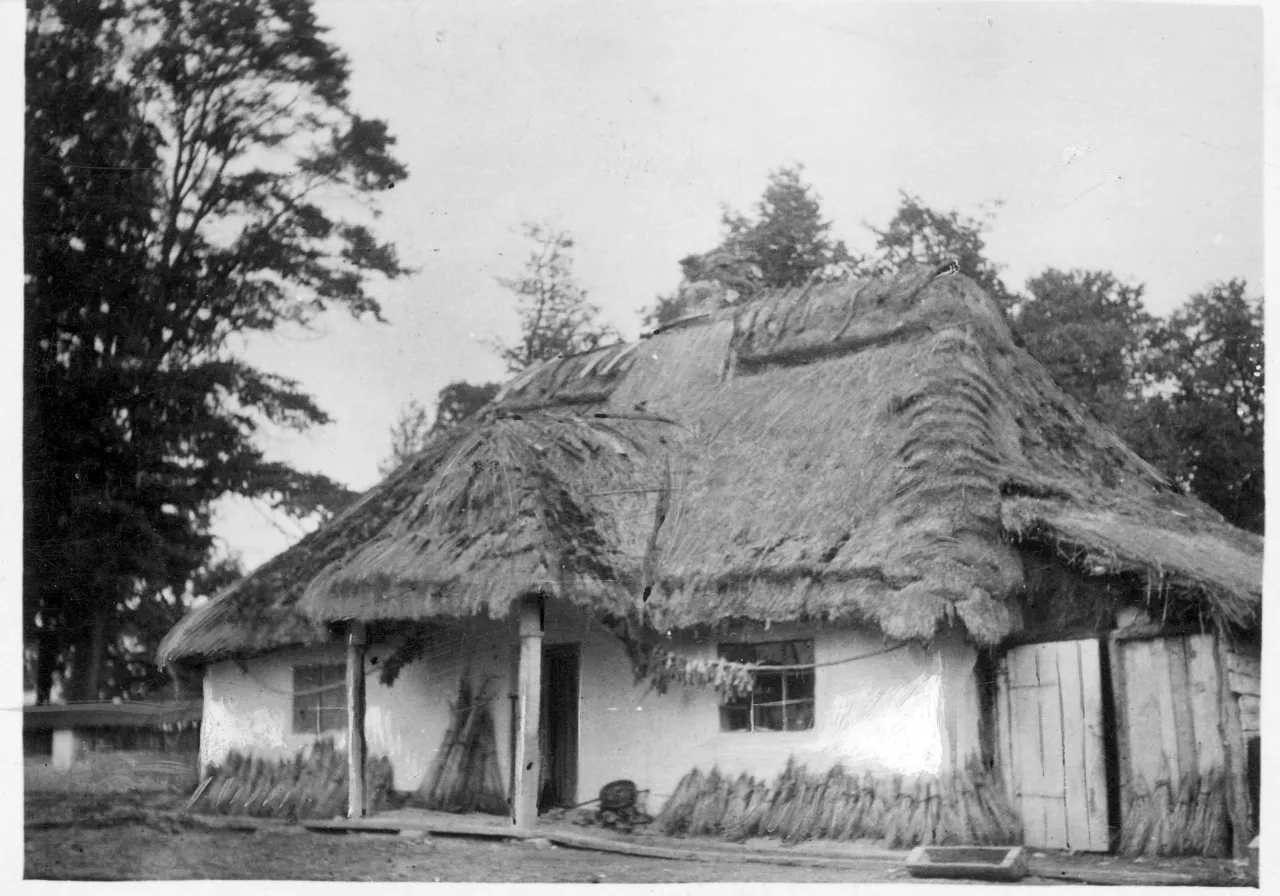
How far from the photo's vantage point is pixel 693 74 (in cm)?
A: 1111

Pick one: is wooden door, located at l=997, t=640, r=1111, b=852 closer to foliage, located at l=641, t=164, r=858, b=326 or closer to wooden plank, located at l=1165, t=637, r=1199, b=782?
wooden plank, located at l=1165, t=637, r=1199, b=782

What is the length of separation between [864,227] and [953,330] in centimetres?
327

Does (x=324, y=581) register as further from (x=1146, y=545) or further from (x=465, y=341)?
(x=1146, y=545)

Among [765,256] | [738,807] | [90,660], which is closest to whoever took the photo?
[738,807]

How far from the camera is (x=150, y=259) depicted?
12461mm

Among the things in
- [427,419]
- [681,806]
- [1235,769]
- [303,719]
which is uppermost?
[427,419]

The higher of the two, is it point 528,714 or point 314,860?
point 528,714

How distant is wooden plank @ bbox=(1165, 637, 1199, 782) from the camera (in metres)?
10.5

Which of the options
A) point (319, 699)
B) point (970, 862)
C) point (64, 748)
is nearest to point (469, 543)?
point (319, 699)

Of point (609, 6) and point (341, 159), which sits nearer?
point (609, 6)

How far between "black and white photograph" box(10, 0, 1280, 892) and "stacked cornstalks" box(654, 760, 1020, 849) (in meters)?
0.03

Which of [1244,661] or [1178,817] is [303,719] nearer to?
[1178,817]

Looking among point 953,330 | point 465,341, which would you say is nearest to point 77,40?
point 465,341

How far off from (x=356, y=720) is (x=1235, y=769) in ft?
24.1
